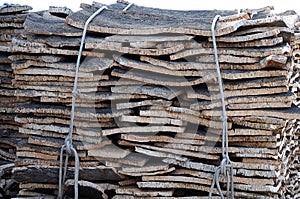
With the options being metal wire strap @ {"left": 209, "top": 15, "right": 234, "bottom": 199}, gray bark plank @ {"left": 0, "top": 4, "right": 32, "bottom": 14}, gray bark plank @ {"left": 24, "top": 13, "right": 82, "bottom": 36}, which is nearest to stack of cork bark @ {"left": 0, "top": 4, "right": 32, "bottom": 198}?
gray bark plank @ {"left": 0, "top": 4, "right": 32, "bottom": 14}

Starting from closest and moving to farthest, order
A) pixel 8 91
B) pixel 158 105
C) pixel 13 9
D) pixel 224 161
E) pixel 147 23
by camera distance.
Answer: pixel 224 161, pixel 158 105, pixel 147 23, pixel 8 91, pixel 13 9

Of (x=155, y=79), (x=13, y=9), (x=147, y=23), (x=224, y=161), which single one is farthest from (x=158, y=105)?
(x=13, y=9)

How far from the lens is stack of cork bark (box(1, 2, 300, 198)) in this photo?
2.99 m

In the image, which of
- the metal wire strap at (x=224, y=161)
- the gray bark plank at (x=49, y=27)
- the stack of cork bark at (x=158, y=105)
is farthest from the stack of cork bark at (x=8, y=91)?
the metal wire strap at (x=224, y=161)

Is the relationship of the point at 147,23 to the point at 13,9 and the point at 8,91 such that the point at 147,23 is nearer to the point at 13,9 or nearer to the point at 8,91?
the point at 8,91

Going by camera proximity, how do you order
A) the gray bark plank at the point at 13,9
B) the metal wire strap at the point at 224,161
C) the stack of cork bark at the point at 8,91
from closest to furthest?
1. the metal wire strap at the point at 224,161
2. the stack of cork bark at the point at 8,91
3. the gray bark plank at the point at 13,9

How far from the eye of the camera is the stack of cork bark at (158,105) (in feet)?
9.80

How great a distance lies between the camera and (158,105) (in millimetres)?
3023

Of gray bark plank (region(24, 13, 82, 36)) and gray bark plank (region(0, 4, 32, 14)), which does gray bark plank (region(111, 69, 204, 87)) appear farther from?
gray bark plank (region(0, 4, 32, 14))

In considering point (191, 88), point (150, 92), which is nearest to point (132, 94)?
point (150, 92)

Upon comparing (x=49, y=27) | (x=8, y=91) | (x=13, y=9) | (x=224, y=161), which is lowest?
(x=224, y=161)

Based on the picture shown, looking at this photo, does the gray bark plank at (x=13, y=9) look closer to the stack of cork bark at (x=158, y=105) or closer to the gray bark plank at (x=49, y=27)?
the gray bark plank at (x=49, y=27)

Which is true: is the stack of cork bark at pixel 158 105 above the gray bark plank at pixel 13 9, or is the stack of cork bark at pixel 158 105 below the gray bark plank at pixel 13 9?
below

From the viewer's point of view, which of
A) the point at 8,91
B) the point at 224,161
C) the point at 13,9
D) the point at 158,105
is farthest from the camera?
the point at 13,9
